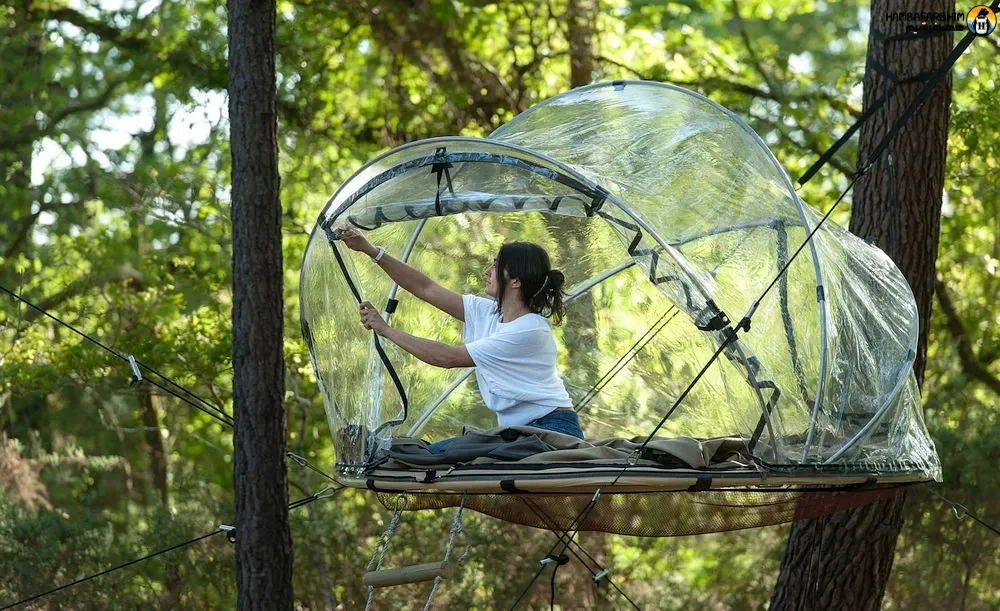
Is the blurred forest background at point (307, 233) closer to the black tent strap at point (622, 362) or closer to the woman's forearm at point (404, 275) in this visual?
the black tent strap at point (622, 362)

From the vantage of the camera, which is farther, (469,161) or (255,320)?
(255,320)

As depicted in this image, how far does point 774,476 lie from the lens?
Answer: 3.52m

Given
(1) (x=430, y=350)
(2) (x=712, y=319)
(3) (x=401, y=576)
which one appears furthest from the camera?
(1) (x=430, y=350)

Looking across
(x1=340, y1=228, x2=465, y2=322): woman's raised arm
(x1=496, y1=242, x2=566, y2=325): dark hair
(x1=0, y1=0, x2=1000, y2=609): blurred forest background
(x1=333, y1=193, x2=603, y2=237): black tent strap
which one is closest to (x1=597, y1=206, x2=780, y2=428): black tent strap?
(x1=333, y1=193, x2=603, y2=237): black tent strap

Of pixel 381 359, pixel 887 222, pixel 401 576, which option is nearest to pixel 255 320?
pixel 381 359

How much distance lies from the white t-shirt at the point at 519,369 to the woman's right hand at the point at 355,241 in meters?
0.50

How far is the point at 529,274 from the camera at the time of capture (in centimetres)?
405

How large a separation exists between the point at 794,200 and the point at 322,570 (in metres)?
4.34

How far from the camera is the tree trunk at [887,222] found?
5.19 meters

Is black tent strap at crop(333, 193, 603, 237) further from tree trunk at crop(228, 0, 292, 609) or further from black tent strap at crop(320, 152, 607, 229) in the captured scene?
tree trunk at crop(228, 0, 292, 609)

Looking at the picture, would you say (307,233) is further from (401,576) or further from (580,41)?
(401,576)

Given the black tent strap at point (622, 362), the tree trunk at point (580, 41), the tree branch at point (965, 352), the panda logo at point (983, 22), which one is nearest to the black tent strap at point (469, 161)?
the black tent strap at point (622, 362)

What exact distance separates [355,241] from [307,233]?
13.1 feet

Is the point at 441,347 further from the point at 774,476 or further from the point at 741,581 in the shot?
the point at 741,581
